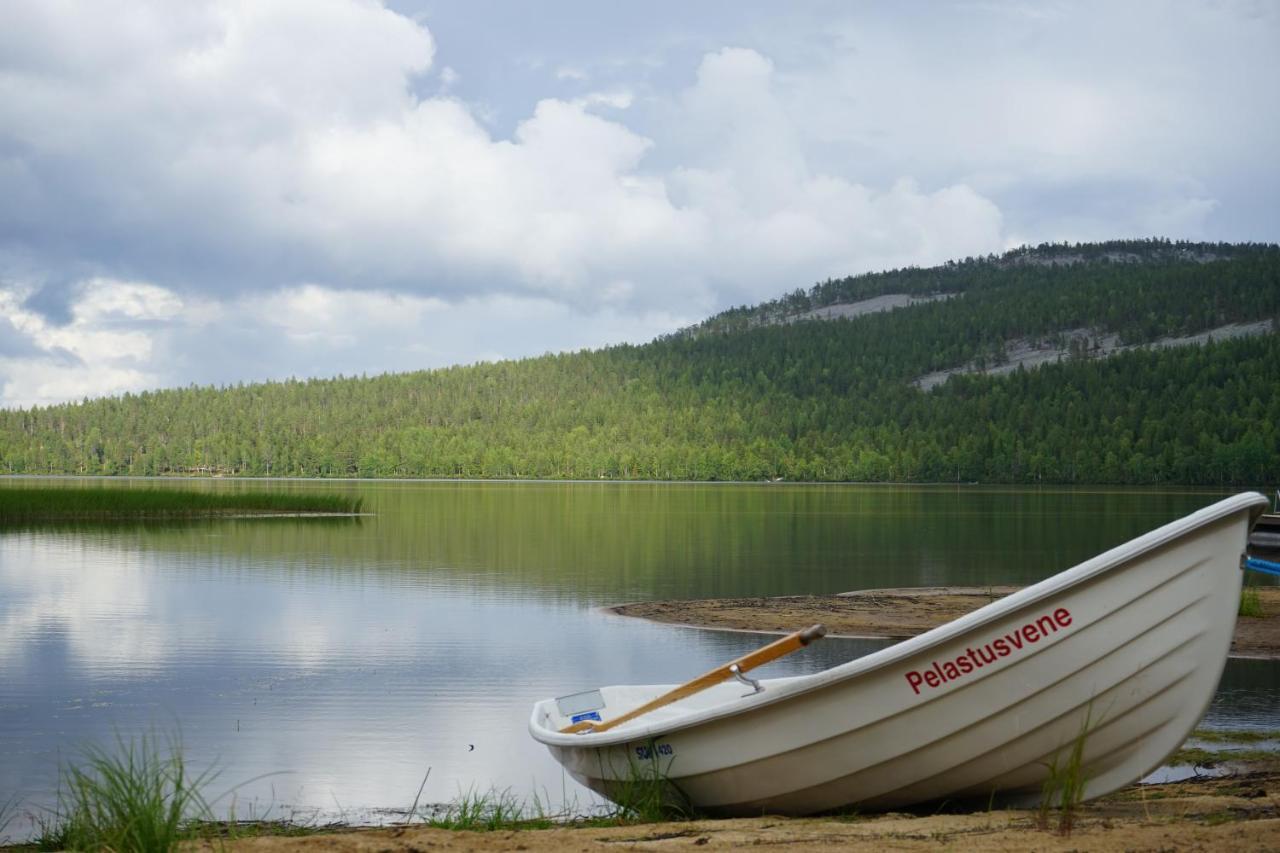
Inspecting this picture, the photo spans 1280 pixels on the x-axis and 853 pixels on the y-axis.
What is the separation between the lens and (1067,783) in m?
7.61

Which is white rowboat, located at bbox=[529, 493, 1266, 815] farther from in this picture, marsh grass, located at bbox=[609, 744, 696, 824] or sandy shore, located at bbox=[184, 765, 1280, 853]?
sandy shore, located at bbox=[184, 765, 1280, 853]

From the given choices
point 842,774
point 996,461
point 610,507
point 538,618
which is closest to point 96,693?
point 538,618

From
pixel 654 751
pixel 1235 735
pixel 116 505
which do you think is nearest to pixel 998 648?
pixel 654 751

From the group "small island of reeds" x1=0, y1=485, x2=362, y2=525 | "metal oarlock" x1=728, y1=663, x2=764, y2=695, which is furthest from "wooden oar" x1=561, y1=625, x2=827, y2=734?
"small island of reeds" x1=0, y1=485, x2=362, y2=525

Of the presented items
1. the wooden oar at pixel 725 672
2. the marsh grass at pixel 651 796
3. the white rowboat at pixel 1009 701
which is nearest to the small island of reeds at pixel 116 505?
the wooden oar at pixel 725 672

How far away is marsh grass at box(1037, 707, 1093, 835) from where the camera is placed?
7473 mm

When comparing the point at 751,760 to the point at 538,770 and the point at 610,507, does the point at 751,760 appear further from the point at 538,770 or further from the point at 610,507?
the point at 610,507

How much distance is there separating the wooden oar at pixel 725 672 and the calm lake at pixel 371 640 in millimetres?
958

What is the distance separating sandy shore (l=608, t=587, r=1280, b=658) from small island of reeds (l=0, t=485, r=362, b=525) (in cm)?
3854

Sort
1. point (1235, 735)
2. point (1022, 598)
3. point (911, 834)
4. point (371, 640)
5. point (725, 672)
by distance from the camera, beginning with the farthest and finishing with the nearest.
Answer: point (371, 640), point (1235, 735), point (725, 672), point (1022, 598), point (911, 834)

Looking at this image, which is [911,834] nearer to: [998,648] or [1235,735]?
[998,648]

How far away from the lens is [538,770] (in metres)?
11.7

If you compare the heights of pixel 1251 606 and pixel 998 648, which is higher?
pixel 998 648

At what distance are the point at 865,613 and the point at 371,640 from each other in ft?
27.5
